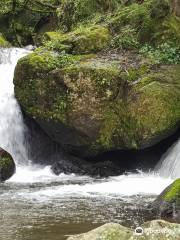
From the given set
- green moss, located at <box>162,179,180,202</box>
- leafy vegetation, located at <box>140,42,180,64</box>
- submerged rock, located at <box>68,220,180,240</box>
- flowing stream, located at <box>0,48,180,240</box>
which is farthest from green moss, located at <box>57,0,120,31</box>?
submerged rock, located at <box>68,220,180,240</box>

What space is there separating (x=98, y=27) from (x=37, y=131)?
3697 mm

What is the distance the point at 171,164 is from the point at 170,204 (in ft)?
13.5

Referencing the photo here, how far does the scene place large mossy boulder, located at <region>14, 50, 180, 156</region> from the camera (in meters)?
12.9

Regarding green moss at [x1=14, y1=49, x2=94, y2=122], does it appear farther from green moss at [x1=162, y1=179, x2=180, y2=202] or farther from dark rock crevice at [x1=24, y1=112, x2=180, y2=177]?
green moss at [x1=162, y1=179, x2=180, y2=202]

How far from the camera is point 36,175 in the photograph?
44.9 feet

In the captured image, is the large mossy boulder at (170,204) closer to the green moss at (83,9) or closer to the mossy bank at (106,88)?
the mossy bank at (106,88)

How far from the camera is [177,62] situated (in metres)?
14.2

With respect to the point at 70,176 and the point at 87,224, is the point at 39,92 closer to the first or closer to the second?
the point at 70,176

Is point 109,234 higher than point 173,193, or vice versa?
point 109,234

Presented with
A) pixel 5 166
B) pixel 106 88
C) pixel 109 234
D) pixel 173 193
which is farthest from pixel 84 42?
pixel 109 234

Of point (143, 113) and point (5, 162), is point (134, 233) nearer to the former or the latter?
point (143, 113)

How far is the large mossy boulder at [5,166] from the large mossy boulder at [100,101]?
131 centimetres

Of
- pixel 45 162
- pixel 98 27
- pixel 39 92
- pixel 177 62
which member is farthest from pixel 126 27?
pixel 45 162

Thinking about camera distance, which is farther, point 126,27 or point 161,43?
point 126,27
